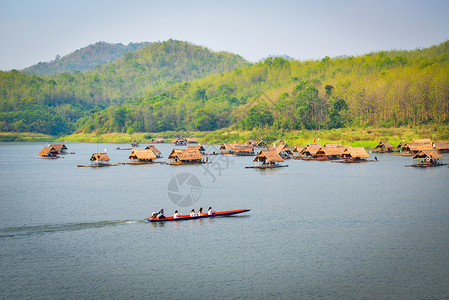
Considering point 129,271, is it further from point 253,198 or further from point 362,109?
point 362,109

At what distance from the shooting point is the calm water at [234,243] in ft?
73.5

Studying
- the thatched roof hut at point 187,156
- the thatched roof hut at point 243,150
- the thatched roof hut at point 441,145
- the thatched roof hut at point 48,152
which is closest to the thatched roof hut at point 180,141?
the thatched roof hut at point 243,150

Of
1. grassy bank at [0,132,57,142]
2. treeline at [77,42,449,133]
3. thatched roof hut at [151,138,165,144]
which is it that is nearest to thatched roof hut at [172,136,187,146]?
thatched roof hut at [151,138,165,144]

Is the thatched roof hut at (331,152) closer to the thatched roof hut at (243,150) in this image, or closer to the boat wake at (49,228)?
the thatched roof hut at (243,150)

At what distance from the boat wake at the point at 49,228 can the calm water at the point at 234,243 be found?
0.08 metres

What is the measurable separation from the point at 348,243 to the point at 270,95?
5788 inches

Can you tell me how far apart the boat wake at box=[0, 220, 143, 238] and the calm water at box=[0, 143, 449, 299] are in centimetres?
8

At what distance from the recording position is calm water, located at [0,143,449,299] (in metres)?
22.4

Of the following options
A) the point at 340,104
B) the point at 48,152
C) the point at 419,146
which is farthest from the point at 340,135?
the point at 48,152

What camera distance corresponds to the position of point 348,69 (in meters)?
172

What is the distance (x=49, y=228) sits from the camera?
33.3m

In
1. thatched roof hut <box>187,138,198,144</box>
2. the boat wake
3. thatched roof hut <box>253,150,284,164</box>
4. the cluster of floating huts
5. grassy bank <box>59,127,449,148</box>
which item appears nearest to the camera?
the boat wake

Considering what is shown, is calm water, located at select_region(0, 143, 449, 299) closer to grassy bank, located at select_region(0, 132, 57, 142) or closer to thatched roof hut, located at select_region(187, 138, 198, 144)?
thatched roof hut, located at select_region(187, 138, 198, 144)

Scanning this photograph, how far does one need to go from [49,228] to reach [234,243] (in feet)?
48.1
